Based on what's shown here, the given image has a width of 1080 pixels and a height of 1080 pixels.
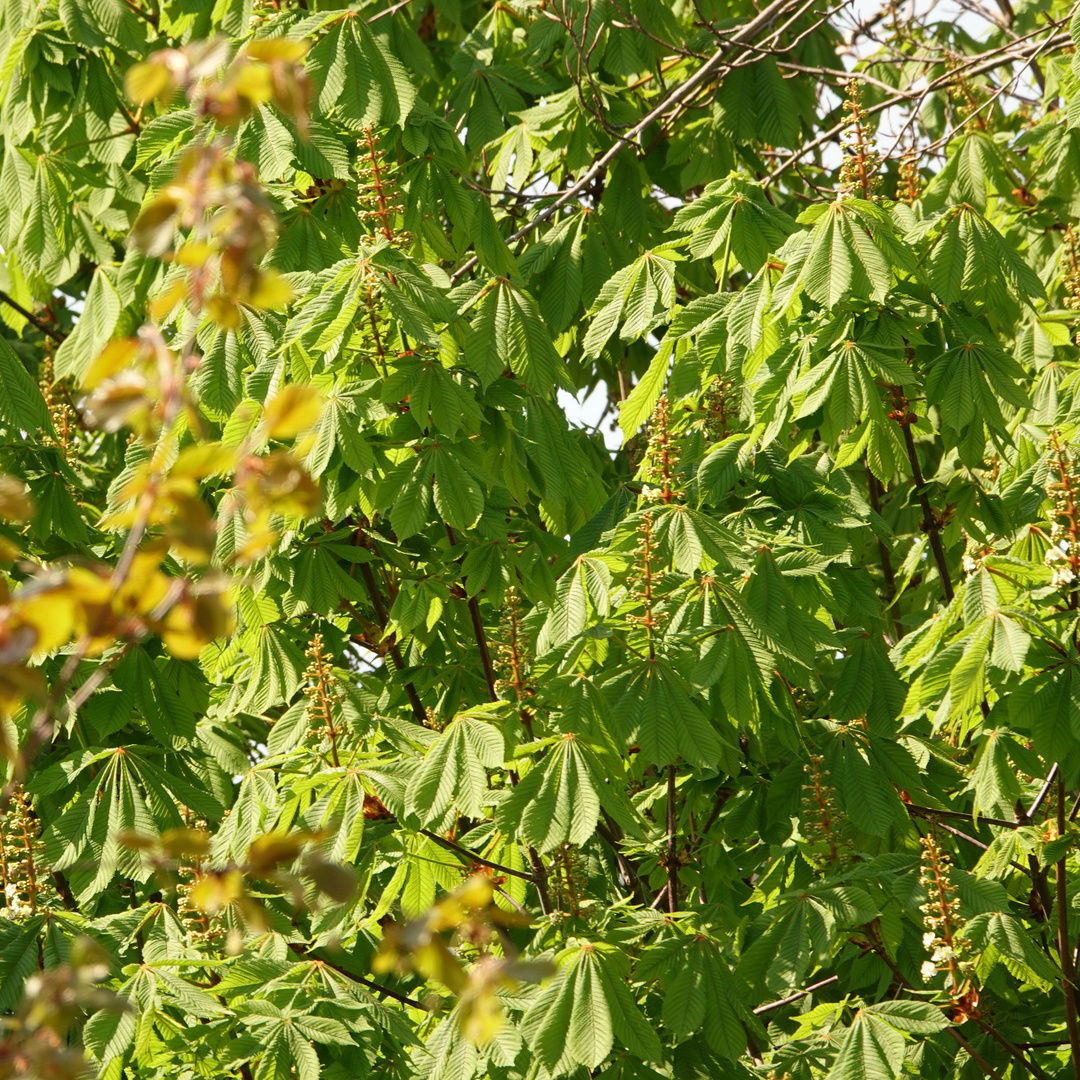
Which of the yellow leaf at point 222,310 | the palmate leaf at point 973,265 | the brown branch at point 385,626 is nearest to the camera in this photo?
the yellow leaf at point 222,310

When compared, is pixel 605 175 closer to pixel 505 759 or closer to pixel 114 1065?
pixel 505 759

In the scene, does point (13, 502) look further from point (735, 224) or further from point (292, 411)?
point (735, 224)

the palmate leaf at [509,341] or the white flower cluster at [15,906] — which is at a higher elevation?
the palmate leaf at [509,341]

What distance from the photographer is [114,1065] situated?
2.98 m

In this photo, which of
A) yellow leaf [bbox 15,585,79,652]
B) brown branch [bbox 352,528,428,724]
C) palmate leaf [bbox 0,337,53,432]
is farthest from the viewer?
brown branch [bbox 352,528,428,724]

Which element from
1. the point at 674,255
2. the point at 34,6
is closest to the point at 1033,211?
the point at 674,255

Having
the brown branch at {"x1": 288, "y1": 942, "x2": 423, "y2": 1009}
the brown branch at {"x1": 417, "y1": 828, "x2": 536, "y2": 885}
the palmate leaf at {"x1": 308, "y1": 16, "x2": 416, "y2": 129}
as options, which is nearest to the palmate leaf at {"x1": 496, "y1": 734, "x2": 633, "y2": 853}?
the brown branch at {"x1": 417, "y1": 828, "x2": 536, "y2": 885}

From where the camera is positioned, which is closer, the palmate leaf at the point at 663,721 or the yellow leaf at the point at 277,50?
the yellow leaf at the point at 277,50

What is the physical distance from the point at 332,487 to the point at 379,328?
48cm

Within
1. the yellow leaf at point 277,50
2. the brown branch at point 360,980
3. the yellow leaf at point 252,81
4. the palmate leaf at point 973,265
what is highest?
the yellow leaf at point 277,50

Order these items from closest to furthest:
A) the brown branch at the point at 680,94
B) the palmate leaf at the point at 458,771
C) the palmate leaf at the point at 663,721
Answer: the palmate leaf at the point at 458,771, the palmate leaf at the point at 663,721, the brown branch at the point at 680,94

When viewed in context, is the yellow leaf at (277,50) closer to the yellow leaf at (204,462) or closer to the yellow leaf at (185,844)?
the yellow leaf at (204,462)

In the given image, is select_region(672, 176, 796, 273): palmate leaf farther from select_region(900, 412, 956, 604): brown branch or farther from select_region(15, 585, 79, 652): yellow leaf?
select_region(15, 585, 79, 652): yellow leaf

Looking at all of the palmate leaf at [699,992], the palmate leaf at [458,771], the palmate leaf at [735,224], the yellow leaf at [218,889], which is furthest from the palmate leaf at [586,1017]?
the palmate leaf at [735,224]
